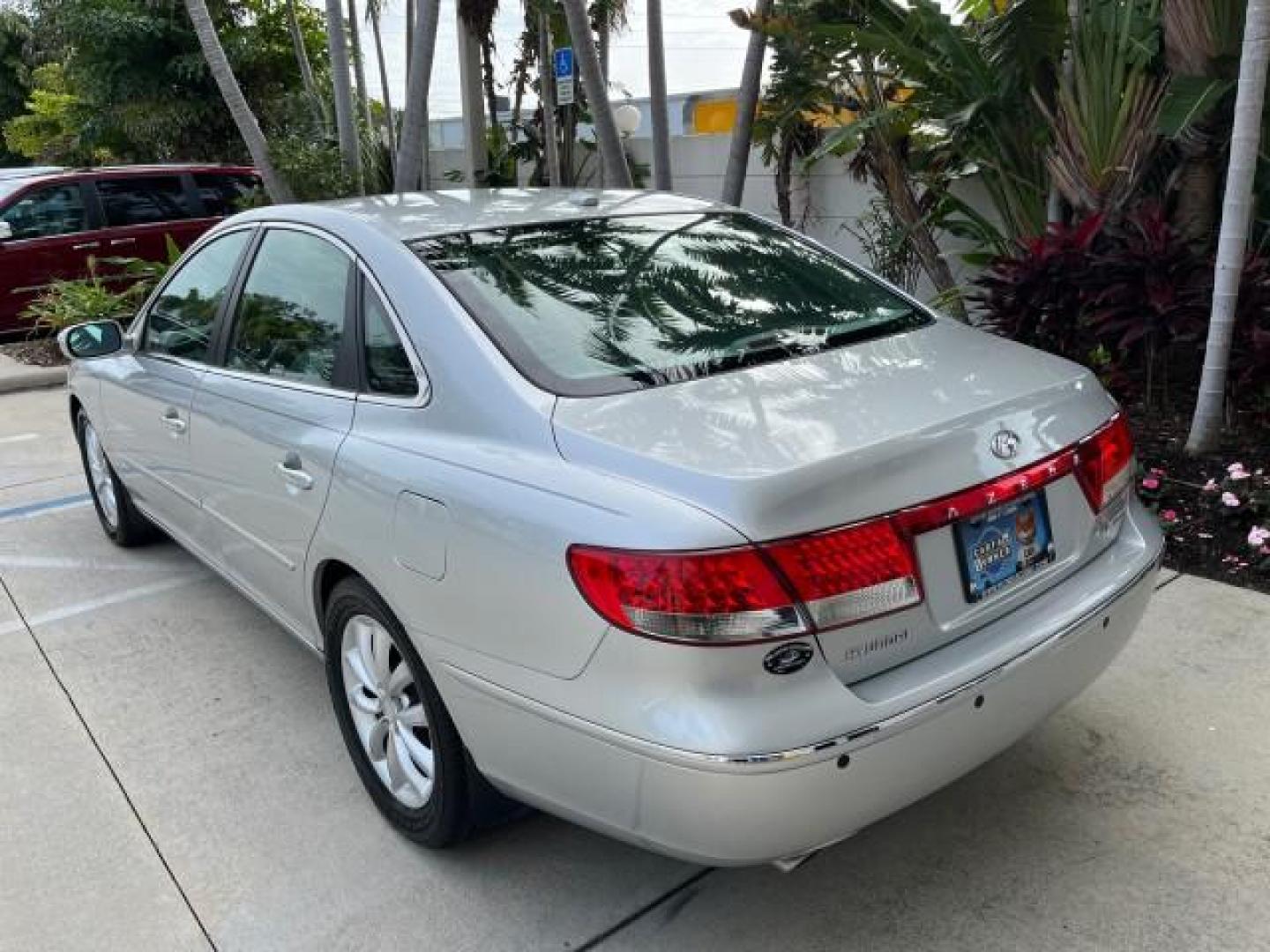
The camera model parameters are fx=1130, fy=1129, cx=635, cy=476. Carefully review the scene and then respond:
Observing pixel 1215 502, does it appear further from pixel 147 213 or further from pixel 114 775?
pixel 147 213

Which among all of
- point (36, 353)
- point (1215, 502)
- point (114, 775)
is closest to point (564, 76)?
point (36, 353)

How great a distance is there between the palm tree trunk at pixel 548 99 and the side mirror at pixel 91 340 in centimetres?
786

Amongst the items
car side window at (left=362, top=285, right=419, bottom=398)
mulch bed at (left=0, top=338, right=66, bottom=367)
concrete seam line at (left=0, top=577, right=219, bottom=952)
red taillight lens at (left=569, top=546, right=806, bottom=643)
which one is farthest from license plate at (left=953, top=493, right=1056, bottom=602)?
mulch bed at (left=0, top=338, right=66, bottom=367)

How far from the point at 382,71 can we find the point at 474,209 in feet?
48.5

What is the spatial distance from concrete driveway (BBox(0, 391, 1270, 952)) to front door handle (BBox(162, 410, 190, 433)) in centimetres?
87

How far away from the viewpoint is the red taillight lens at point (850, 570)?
2.08 m

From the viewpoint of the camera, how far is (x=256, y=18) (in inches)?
624

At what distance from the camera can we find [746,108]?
25.0ft

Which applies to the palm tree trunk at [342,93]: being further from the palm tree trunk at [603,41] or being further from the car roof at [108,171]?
the palm tree trunk at [603,41]

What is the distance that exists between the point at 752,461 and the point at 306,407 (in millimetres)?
1464

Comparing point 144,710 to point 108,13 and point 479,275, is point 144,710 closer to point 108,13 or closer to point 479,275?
point 479,275

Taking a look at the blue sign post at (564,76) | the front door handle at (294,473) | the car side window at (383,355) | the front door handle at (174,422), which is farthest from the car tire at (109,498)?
the blue sign post at (564,76)

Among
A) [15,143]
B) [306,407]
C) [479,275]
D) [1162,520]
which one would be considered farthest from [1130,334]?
[15,143]

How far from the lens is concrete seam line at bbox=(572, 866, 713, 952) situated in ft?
8.36
